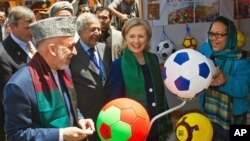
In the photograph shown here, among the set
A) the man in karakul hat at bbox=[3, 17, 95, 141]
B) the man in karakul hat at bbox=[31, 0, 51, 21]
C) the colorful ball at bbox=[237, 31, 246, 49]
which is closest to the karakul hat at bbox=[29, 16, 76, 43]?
the man in karakul hat at bbox=[3, 17, 95, 141]

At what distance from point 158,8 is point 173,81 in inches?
90.3

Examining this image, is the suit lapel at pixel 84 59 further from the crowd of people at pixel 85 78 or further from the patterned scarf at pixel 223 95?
the patterned scarf at pixel 223 95

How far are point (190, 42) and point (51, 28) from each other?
122 inches

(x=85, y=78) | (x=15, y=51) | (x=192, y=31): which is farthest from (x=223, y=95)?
(x=192, y=31)

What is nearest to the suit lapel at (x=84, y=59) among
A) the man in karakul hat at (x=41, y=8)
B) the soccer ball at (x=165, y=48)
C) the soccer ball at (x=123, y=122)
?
the soccer ball at (x=123, y=122)

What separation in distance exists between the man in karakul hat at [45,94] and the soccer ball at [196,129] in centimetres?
120

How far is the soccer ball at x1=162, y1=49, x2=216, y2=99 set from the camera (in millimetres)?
2945

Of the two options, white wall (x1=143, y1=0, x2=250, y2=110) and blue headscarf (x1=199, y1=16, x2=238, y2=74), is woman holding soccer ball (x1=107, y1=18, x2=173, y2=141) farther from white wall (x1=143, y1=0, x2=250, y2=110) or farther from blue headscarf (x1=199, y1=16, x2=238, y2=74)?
white wall (x1=143, y1=0, x2=250, y2=110)

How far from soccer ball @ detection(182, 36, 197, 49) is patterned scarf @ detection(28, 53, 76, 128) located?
10.1ft

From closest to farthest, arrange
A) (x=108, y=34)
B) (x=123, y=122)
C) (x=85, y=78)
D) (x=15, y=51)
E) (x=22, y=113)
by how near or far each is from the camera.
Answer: (x=22, y=113) → (x=123, y=122) → (x=85, y=78) → (x=15, y=51) → (x=108, y=34)

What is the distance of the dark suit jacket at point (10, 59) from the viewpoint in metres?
3.39

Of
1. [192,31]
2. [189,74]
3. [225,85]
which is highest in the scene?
[192,31]

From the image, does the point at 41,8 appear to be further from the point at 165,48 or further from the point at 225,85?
the point at 225,85

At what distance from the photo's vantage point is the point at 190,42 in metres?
5.05
